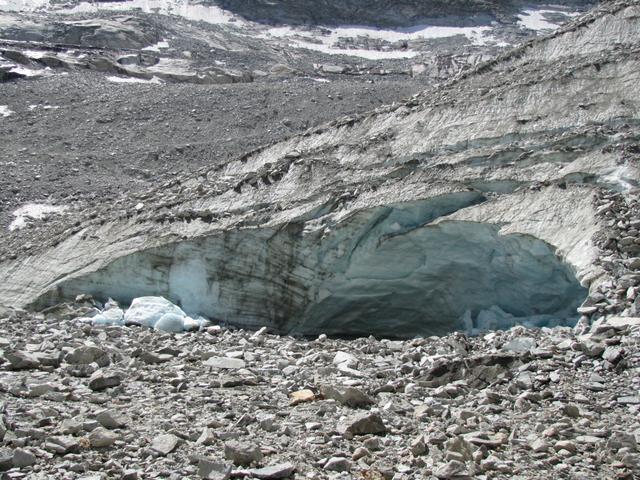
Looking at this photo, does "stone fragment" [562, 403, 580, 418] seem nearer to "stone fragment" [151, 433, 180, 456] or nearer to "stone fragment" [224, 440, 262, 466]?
"stone fragment" [224, 440, 262, 466]

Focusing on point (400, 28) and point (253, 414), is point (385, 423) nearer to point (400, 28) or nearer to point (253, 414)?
point (253, 414)

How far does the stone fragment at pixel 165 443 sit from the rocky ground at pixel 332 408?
1 centimetres

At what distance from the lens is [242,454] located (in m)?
7.04

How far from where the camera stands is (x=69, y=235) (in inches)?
626

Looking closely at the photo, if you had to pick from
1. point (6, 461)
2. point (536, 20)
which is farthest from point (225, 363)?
point (536, 20)

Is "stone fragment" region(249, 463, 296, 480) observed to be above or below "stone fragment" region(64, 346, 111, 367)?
above

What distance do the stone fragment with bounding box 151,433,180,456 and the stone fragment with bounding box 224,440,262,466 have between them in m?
0.56

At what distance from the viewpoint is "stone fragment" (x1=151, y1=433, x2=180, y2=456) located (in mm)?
7301

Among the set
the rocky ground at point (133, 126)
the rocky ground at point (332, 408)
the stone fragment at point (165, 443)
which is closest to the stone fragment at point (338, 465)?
the rocky ground at point (332, 408)

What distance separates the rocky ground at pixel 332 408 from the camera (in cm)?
693

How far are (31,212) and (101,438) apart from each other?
61.6 ft

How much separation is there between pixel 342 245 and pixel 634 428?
6.84m

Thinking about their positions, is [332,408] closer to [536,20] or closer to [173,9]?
[536,20]

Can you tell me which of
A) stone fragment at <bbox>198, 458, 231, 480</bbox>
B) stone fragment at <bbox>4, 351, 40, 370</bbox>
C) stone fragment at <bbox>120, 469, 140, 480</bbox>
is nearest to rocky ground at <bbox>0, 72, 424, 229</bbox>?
stone fragment at <bbox>4, 351, 40, 370</bbox>
